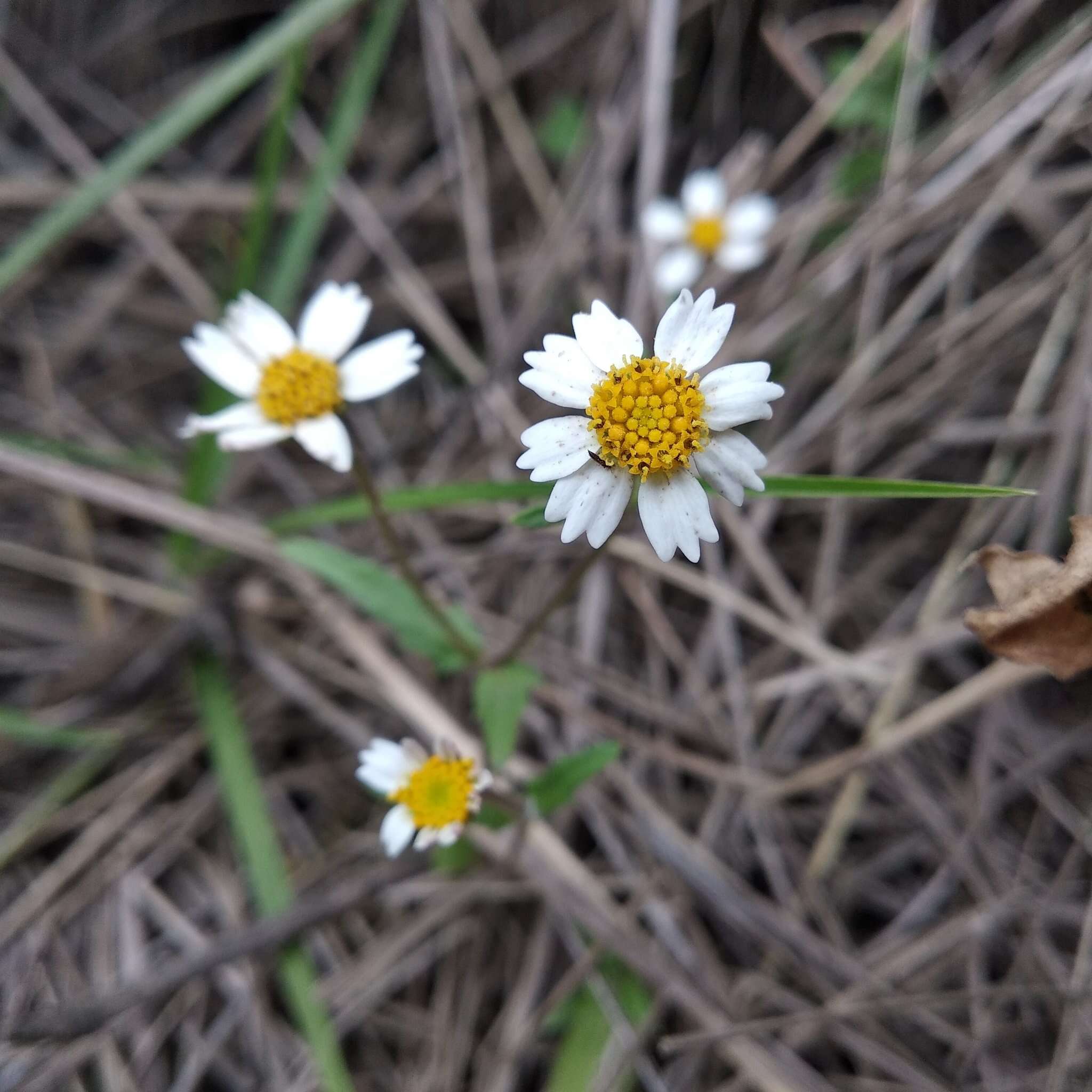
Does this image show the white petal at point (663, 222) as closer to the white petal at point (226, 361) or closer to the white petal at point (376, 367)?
the white petal at point (376, 367)

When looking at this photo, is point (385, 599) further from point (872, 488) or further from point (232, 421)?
point (872, 488)

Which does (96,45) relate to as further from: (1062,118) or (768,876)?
(768,876)

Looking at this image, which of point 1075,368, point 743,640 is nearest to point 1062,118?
point 1075,368

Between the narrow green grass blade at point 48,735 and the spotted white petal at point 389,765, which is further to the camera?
the narrow green grass blade at point 48,735

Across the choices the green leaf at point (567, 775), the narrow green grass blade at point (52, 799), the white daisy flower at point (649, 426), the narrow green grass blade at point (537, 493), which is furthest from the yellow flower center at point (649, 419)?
the narrow green grass blade at point (52, 799)

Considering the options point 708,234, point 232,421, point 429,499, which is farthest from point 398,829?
point 708,234

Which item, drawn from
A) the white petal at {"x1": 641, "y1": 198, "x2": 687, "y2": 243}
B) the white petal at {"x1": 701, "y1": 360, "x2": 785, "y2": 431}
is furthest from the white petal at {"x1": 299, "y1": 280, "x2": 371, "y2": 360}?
the white petal at {"x1": 641, "y1": 198, "x2": 687, "y2": 243}

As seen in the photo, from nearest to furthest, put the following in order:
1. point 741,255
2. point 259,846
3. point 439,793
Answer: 1. point 439,793
2. point 259,846
3. point 741,255

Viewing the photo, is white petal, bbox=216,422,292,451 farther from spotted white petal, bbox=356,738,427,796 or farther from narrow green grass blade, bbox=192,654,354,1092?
narrow green grass blade, bbox=192,654,354,1092
